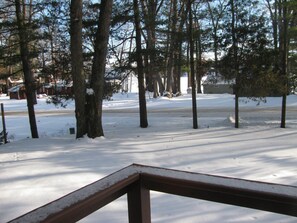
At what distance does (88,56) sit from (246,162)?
8.06 m

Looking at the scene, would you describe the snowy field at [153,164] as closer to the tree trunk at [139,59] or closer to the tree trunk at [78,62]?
the tree trunk at [78,62]

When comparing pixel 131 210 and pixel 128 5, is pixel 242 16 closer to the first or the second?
pixel 128 5

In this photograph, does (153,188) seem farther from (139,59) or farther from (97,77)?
(139,59)

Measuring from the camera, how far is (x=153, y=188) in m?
1.95

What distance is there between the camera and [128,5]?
13.3 metres

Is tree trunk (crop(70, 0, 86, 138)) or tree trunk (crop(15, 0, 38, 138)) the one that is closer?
tree trunk (crop(70, 0, 86, 138))

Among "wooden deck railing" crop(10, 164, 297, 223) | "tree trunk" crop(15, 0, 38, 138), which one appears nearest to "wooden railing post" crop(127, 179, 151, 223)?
"wooden deck railing" crop(10, 164, 297, 223)

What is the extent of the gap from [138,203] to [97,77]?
913 centimetres

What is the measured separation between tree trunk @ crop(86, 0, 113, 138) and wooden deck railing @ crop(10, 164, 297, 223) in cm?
894

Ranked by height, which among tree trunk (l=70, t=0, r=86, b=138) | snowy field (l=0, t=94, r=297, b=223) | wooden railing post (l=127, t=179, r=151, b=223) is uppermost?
tree trunk (l=70, t=0, r=86, b=138)

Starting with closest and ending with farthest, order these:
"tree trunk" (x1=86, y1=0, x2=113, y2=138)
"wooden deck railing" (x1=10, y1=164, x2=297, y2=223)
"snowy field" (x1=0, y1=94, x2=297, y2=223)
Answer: "wooden deck railing" (x1=10, y1=164, x2=297, y2=223)
"snowy field" (x1=0, y1=94, x2=297, y2=223)
"tree trunk" (x1=86, y1=0, x2=113, y2=138)

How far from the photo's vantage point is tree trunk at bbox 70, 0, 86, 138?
10422 mm

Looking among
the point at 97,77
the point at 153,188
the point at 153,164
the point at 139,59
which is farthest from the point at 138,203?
the point at 139,59

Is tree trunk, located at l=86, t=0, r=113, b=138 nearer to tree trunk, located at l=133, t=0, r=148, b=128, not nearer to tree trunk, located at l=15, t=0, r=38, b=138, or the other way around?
tree trunk, located at l=133, t=0, r=148, b=128
